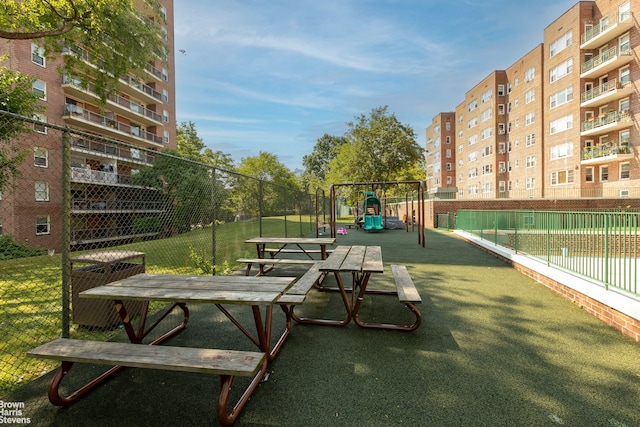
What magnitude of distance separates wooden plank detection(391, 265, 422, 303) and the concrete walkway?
1.58 ft

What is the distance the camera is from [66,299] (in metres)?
3.17

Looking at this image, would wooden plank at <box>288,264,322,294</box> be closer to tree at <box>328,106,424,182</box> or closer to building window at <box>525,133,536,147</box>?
tree at <box>328,106,424,182</box>

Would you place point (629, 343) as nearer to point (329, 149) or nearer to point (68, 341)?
point (68, 341)

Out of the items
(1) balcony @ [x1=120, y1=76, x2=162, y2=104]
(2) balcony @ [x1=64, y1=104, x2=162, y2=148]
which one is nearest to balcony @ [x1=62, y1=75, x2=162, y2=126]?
(1) balcony @ [x1=120, y1=76, x2=162, y2=104]

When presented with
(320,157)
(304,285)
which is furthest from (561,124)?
(320,157)

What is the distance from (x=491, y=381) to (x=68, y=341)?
11.8ft

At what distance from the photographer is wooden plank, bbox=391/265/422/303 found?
362cm

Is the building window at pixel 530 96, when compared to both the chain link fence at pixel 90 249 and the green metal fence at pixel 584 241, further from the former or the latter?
the chain link fence at pixel 90 249

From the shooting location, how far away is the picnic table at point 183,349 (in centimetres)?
209

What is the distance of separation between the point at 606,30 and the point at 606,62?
2445mm

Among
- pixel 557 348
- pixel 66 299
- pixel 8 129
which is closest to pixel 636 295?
pixel 557 348

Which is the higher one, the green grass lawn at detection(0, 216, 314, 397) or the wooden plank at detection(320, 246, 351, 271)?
the wooden plank at detection(320, 246, 351, 271)

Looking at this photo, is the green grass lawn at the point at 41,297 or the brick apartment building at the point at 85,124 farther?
the brick apartment building at the point at 85,124

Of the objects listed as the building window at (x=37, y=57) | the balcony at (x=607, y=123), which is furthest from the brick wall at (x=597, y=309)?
the building window at (x=37, y=57)
